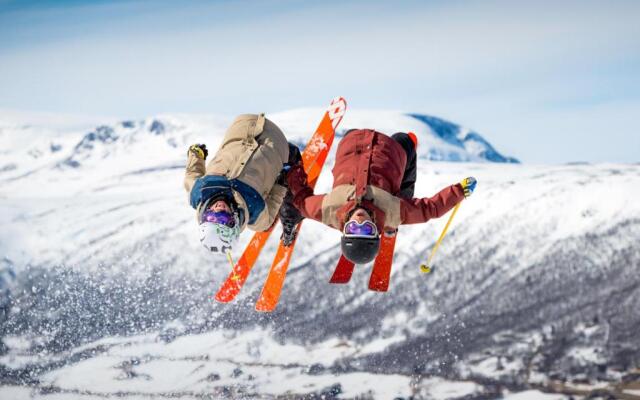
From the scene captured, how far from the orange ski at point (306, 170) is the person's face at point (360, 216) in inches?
141

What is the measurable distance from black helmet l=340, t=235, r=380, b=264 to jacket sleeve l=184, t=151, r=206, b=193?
2891 mm

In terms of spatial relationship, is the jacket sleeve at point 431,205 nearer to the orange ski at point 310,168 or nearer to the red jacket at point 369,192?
the red jacket at point 369,192

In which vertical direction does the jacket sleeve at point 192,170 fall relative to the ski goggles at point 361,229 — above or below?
above

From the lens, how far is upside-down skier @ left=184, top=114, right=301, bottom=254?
36.9 feet

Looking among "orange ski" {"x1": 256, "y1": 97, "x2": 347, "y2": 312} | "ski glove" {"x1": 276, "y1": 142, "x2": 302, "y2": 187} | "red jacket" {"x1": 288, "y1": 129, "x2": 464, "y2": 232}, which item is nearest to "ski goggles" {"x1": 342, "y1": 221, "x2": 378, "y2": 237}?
"red jacket" {"x1": 288, "y1": 129, "x2": 464, "y2": 232}

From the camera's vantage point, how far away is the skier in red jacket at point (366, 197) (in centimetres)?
1104

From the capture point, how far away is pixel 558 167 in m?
140

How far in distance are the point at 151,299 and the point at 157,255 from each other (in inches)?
923

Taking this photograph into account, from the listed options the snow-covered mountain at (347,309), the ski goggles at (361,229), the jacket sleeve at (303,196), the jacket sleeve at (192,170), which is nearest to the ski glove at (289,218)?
the jacket sleeve at (303,196)

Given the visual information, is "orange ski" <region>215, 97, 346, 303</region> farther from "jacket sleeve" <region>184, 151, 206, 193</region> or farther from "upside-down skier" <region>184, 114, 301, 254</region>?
"jacket sleeve" <region>184, 151, 206, 193</region>

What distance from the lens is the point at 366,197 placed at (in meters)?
11.4

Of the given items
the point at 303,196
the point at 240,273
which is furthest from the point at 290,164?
the point at 240,273

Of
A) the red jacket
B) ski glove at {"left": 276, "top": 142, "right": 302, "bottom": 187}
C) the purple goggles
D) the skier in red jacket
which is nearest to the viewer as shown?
the skier in red jacket

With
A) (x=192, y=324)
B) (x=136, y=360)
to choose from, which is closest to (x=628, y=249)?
(x=192, y=324)
